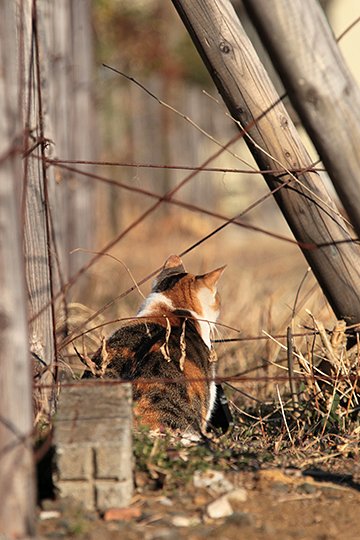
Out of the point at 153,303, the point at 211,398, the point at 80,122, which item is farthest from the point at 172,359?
the point at 80,122

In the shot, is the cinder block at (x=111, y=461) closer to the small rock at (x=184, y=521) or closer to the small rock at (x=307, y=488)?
the small rock at (x=184, y=521)

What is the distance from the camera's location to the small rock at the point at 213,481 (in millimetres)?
2828

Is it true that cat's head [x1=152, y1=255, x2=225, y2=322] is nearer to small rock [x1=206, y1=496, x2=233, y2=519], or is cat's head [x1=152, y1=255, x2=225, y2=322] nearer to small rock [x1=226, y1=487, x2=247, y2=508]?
small rock [x1=226, y1=487, x2=247, y2=508]

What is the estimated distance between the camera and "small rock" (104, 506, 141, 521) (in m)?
2.61

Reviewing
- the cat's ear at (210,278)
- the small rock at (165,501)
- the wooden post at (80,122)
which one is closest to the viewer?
the small rock at (165,501)

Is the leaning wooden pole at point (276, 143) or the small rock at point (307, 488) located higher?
the leaning wooden pole at point (276, 143)

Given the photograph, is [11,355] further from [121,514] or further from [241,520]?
[241,520]

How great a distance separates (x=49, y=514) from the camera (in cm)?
262

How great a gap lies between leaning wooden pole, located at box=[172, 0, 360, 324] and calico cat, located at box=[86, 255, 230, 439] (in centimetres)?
64

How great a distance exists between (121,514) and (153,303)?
1.72 metres

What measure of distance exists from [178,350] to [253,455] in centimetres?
76

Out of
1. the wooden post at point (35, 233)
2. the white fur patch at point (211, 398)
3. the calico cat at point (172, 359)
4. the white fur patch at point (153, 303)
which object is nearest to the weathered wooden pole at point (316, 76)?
the calico cat at point (172, 359)

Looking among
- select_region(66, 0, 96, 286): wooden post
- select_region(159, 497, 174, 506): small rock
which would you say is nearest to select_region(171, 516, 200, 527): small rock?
select_region(159, 497, 174, 506): small rock

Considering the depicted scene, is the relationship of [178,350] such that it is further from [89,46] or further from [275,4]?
[89,46]
